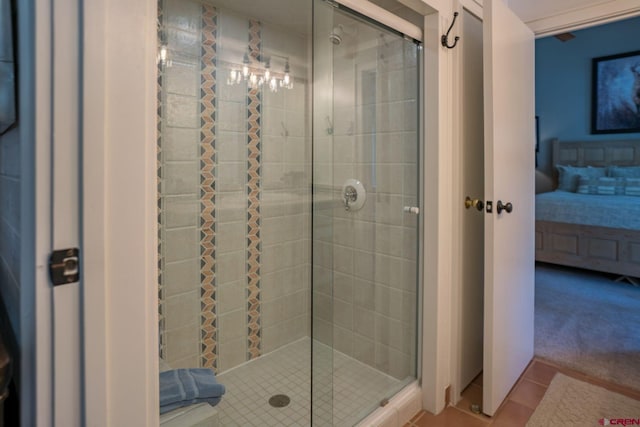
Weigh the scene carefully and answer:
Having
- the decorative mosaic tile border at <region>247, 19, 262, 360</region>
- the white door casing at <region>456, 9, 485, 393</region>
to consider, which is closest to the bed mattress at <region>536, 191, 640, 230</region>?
the white door casing at <region>456, 9, 485, 393</region>

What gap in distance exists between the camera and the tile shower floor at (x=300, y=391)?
1677 mm

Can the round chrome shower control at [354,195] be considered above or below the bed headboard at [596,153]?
below

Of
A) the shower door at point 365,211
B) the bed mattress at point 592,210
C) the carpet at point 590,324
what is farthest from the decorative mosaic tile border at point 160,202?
the bed mattress at point 592,210

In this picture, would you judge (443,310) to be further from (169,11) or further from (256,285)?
(169,11)

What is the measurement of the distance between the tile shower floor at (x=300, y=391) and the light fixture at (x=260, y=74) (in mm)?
1492

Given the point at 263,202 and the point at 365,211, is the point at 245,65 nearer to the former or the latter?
the point at 263,202

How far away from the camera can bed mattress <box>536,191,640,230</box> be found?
3.53 meters

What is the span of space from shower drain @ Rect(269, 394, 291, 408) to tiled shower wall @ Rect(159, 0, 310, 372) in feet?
1.19

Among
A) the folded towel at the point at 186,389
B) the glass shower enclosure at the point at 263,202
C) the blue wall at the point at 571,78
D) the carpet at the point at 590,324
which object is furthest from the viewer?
the blue wall at the point at 571,78

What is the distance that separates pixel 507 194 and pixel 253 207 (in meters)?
1.37

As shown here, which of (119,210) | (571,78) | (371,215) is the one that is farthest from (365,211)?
(571,78)

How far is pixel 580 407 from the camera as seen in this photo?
178 centimetres

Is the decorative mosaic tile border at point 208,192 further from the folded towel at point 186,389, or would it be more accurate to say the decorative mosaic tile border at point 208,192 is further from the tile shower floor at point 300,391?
the folded towel at point 186,389

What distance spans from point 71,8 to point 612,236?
4.52 meters
